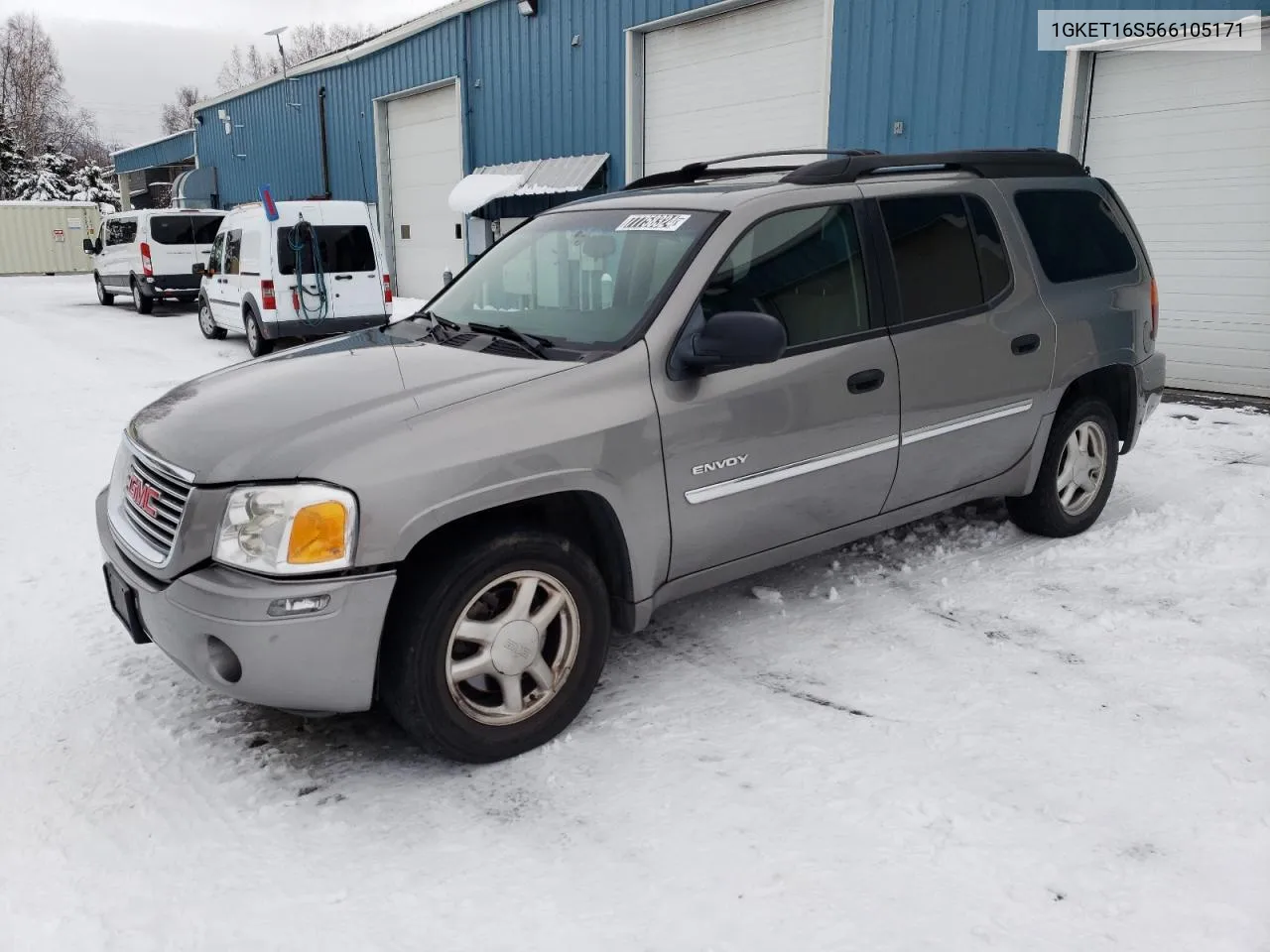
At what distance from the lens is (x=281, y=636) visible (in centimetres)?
274

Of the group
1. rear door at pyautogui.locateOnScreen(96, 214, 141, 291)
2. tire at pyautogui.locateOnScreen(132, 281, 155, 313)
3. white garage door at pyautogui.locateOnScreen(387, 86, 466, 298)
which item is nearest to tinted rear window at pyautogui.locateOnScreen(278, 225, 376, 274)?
white garage door at pyautogui.locateOnScreen(387, 86, 466, 298)

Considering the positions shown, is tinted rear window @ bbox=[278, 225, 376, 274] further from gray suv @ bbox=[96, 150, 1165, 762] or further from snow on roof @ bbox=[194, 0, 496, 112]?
gray suv @ bbox=[96, 150, 1165, 762]

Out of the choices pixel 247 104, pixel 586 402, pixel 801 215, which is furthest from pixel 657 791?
pixel 247 104

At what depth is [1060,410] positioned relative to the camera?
16.0 feet

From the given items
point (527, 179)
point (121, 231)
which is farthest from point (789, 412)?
point (121, 231)

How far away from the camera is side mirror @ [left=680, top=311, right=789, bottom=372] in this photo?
3.24m

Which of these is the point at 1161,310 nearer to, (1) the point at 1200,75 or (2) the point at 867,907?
(1) the point at 1200,75

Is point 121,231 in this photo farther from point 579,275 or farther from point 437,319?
point 579,275

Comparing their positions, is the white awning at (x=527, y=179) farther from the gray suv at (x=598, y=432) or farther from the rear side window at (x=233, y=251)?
the gray suv at (x=598, y=432)

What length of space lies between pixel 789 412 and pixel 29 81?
7159cm

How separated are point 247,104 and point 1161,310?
88.5 feet

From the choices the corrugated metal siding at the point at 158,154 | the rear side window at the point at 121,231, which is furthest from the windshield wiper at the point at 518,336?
the corrugated metal siding at the point at 158,154

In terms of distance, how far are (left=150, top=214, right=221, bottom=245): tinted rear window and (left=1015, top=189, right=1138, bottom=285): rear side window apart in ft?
56.4

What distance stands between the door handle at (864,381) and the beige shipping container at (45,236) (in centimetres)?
3542
